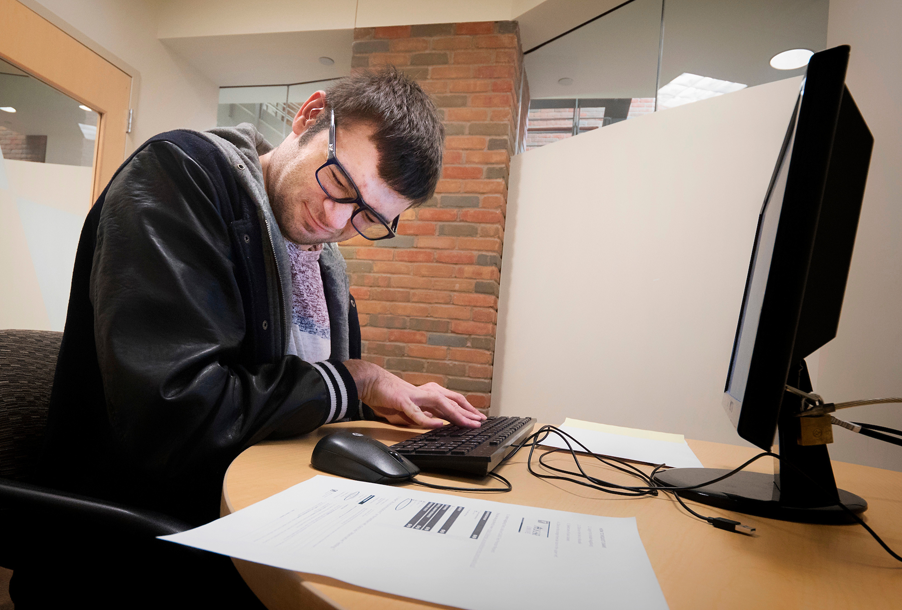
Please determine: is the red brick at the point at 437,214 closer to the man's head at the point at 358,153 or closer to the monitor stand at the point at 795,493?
the man's head at the point at 358,153

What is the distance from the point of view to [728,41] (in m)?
2.39

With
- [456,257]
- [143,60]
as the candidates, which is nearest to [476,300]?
[456,257]

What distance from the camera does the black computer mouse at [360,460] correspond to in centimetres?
58

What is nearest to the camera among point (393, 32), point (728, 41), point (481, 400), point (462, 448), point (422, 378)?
point (462, 448)

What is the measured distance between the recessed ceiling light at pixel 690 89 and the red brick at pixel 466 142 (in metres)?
0.95

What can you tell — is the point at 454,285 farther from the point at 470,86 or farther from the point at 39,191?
the point at 39,191

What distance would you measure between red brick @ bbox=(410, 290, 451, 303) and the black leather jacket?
1889mm

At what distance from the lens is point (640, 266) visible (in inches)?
95.3

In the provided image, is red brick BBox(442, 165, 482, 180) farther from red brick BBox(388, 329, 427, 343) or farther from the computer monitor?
the computer monitor

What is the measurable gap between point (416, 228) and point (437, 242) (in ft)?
0.50

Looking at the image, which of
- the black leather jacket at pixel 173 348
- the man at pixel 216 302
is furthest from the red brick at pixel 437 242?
the black leather jacket at pixel 173 348

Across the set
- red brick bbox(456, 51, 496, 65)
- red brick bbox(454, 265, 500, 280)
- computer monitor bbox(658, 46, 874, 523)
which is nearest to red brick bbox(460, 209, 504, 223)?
red brick bbox(454, 265, 500, 280)

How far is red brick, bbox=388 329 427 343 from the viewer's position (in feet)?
9.25

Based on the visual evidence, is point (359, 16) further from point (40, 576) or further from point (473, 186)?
point (40, 576)
